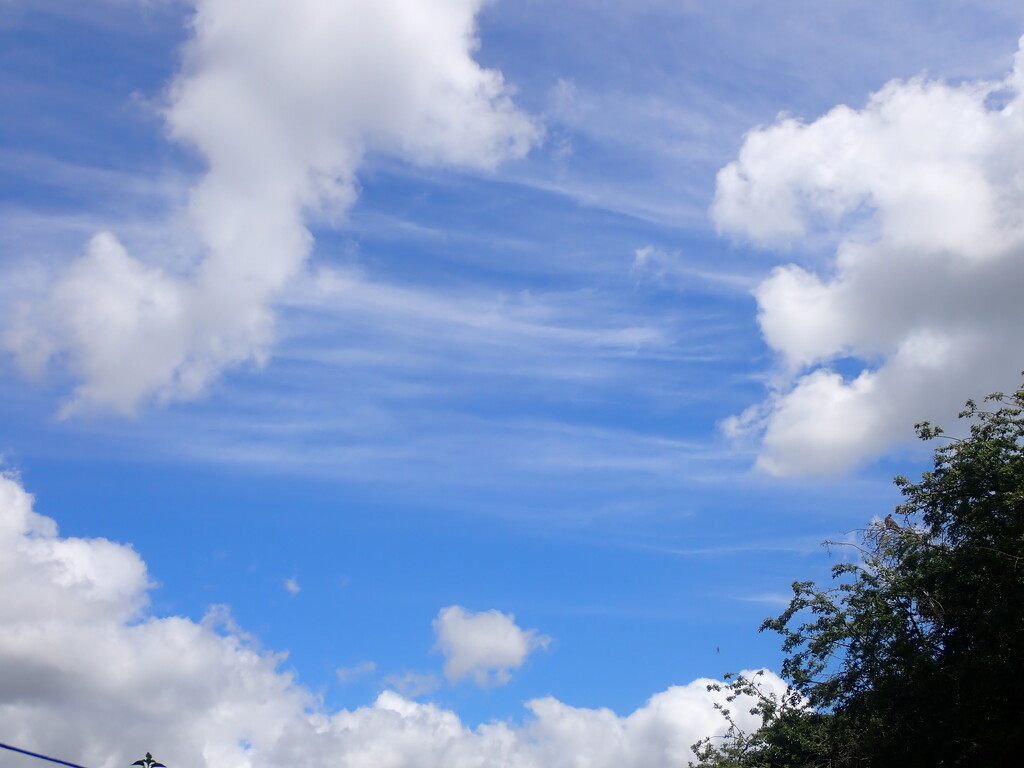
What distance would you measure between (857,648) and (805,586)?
300cm

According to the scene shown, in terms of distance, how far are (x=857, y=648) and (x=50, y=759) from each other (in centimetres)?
1991

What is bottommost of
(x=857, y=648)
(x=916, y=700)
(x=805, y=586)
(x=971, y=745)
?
(x=971, y=745)

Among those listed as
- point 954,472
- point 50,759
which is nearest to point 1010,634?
point 954,472

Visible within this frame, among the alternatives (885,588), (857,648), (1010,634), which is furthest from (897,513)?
(1010,634)

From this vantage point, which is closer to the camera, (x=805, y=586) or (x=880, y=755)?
(x=880, y=755)

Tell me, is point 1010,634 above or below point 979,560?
below

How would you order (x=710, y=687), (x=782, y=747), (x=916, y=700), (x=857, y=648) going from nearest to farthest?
1. (x=916, y=700)
2. (x=857, y=648)
3. (x=782, y=747)
4. (x=710, y=687)

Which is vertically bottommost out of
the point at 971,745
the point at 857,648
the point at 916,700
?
the point at 971,745

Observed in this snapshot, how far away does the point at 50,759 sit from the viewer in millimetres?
19438

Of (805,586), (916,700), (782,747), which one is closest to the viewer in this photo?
(916,700)

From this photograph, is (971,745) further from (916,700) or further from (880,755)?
(880,755)

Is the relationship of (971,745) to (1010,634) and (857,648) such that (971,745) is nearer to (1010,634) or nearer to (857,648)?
(1010,634)

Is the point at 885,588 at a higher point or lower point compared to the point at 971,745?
higher

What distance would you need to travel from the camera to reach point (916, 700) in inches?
947
